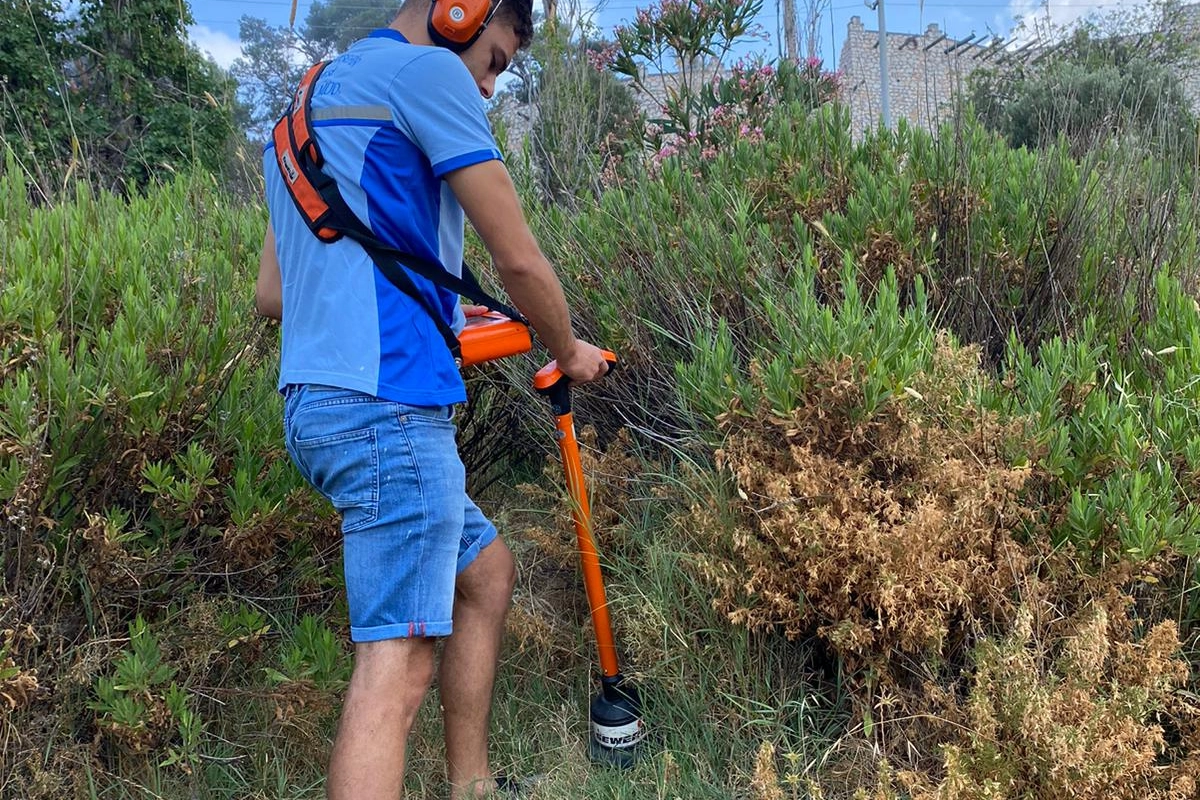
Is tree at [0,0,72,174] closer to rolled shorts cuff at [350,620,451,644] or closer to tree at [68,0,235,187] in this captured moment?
tree at [68,0,235,187]

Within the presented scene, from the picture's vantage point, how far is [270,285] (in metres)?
2.51

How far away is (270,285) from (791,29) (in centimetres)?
396

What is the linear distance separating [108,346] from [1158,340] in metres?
3.14

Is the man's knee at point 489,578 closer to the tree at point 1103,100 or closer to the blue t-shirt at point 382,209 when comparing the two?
the blue t-shirt at point 382,209

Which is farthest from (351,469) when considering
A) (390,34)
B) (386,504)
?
(390,34)

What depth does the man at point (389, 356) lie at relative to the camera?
201 cm

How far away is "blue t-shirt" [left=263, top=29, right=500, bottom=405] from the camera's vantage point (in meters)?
2.00

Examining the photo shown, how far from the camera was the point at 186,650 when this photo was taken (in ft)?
8.88

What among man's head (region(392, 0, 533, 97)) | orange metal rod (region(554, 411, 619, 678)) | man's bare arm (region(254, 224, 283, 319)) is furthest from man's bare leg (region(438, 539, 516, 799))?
man's head (region(392, 0, 533, 97))

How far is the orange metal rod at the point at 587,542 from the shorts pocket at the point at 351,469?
70 centimetres

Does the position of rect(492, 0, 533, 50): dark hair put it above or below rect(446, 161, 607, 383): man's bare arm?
above

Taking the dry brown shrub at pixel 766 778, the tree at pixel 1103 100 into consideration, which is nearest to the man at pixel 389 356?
the dry brown shrub at pixel 766 778

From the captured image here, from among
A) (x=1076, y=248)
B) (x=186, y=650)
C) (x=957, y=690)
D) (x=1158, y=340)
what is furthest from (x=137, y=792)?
(x=1076, y=248)

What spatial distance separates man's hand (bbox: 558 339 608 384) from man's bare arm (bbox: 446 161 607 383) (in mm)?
50
